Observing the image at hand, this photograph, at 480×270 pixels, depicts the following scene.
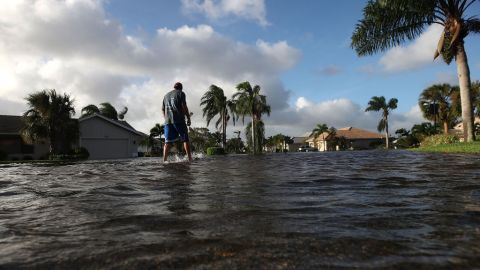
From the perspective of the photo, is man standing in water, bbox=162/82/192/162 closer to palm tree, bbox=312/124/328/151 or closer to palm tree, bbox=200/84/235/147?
palm tree, bbox=200/84/235/147

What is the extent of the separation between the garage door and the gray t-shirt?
84.7ft

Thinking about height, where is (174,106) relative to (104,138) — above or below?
below

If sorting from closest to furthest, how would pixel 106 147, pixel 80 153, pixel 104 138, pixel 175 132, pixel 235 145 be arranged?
pixel 175 132 < pixel 80 153 < pixel 104 138 < pixel 106 147 < pixel 235 145

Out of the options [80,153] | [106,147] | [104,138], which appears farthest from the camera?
[106,147]

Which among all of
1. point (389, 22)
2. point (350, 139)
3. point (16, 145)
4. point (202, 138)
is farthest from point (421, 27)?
point (350, 139)

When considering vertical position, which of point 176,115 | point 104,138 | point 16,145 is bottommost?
point 176,115

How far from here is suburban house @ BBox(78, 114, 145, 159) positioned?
33.8m

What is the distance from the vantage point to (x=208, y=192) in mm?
3713

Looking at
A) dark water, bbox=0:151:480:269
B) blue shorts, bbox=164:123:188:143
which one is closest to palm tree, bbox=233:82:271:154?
blue shorts, bbox=164:123:188:143

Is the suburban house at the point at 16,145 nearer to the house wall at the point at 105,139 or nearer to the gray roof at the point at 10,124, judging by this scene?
the gray roof at the point at 10,124

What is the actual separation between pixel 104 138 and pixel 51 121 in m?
5.53

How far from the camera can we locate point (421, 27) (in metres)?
18.9

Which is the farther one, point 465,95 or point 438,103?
point 438,103

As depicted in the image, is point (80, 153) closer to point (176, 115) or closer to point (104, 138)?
point (104, 138)
